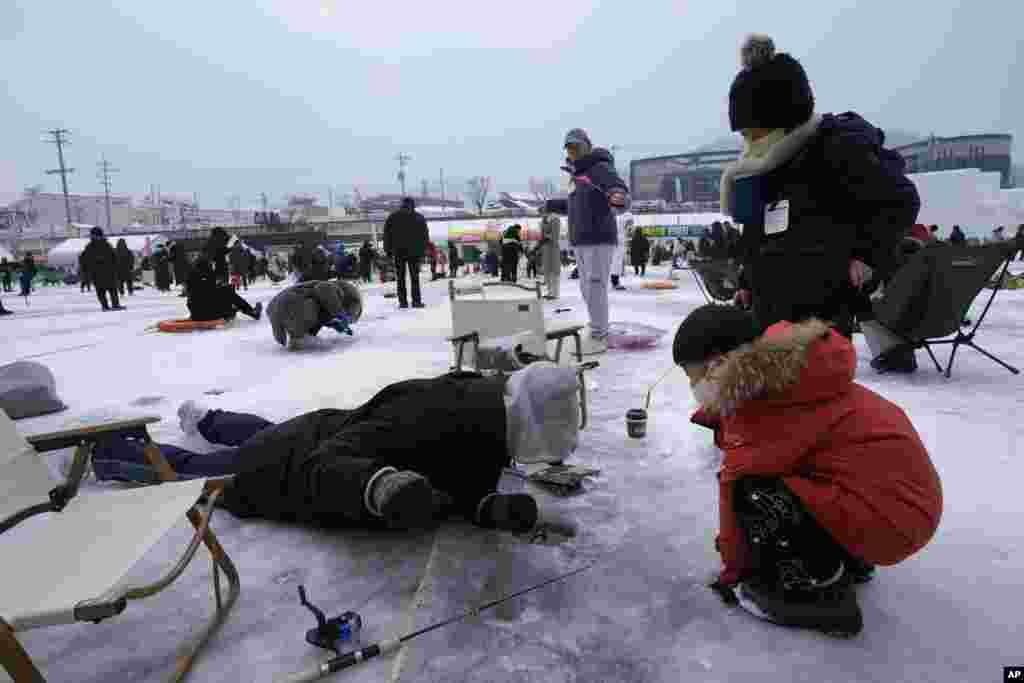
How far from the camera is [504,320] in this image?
3.89 m

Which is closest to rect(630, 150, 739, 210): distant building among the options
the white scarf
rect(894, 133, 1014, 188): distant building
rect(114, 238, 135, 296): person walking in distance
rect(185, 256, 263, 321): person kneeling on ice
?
rect(894, 133, 1014, 188): distant building

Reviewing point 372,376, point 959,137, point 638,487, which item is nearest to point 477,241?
point 372,376

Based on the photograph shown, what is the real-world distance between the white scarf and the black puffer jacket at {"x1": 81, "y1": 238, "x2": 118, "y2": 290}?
37.1 ft

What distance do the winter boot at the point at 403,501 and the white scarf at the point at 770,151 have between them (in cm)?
166

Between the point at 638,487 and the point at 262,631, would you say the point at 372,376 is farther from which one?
the point at 262,631

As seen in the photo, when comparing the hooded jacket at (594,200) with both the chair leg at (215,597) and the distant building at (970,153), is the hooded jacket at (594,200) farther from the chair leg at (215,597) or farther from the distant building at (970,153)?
the distant building at (970,153)

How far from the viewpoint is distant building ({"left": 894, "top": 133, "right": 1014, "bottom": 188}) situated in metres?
69.2

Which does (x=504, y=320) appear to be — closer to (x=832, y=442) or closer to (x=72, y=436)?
(x=72, y=436)

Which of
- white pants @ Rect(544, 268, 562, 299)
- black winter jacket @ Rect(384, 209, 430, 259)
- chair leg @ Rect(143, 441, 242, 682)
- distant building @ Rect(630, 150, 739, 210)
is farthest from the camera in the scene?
distant building @ Rect(630, 150, 739, 210)

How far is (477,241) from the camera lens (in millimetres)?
31672

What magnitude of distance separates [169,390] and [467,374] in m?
3.19

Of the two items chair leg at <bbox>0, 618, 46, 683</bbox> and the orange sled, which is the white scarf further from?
the orange sled

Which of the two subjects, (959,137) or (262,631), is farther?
(959,137)

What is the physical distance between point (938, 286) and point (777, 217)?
202cm
